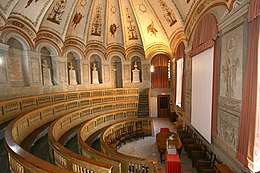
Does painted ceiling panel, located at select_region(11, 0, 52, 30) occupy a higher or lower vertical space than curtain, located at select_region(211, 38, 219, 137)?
higher

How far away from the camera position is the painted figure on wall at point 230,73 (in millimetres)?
5150

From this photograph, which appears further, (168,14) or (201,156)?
(168,14)

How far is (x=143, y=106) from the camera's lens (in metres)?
13.4

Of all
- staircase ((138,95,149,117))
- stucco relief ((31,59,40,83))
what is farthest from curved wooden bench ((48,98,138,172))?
stucco relief ((31,59,40,83))

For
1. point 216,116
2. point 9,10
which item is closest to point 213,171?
point 216,116

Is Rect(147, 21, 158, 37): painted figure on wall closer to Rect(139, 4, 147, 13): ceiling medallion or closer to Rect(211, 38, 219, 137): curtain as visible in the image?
Rect(139, 4, 147, 13): ceiling medallion

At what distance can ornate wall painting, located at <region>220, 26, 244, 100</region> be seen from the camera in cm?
488

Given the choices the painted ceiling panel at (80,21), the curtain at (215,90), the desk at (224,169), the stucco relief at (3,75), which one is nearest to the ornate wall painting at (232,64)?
the curtain at (215,90)

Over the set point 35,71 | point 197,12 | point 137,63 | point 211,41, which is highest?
point 197,12

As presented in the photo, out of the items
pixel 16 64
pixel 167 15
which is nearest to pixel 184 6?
pixel 167 15

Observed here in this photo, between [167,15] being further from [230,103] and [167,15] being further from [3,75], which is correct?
[3,75]

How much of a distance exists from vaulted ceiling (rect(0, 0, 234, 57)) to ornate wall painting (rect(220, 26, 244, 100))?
1469 millimetres

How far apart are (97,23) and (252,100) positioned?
11.4 m

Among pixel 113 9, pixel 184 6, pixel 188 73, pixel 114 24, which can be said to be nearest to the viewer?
pixel 184 6
